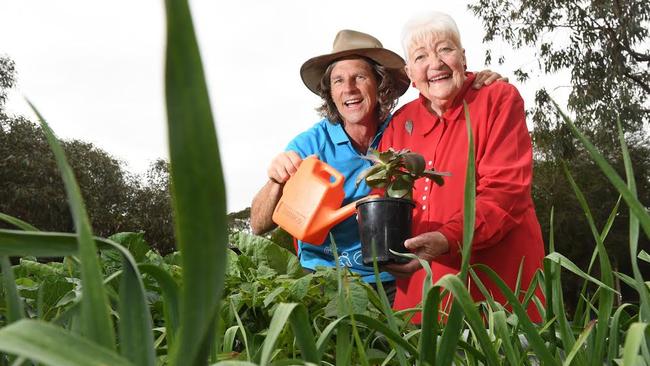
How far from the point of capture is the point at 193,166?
0.25m

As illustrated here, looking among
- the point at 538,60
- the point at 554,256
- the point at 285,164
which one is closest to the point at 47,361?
the point at 554,256

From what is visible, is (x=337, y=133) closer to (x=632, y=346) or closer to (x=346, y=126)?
(x=346, y=126)

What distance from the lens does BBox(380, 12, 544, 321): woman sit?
2842mm

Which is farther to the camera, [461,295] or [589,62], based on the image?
[589,62]

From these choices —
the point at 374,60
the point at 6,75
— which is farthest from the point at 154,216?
the point at 374,60

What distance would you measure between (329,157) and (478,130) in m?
0.91

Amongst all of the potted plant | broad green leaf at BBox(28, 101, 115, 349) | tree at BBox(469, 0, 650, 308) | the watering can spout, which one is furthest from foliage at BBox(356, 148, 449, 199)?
tree at BBox(469, 0, 650, 308)

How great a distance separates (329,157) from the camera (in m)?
3.76

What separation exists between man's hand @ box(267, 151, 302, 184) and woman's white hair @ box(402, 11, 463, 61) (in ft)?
2.25

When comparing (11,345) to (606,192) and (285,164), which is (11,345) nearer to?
(285,164)

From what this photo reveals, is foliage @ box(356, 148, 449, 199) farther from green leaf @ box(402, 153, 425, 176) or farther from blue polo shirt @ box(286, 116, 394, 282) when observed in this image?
blue polo shirt @ box(286, 116, 394, 282)

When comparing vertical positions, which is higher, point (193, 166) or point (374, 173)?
point (374, 173)

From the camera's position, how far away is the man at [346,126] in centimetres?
352

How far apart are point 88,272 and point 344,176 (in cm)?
319
